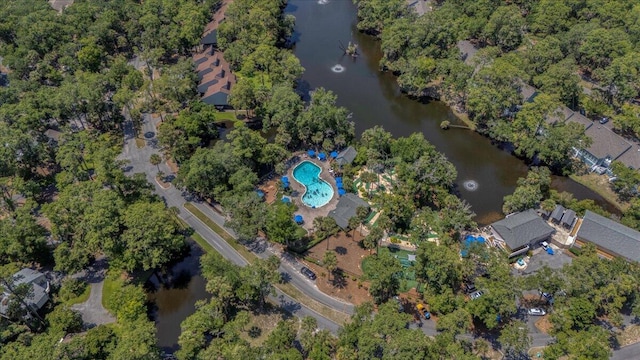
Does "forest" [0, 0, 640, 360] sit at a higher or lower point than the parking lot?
higher

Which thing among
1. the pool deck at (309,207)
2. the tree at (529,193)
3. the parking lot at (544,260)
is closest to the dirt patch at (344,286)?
the pool deck at (309,207)

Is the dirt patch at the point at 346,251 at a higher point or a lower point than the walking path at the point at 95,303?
higher

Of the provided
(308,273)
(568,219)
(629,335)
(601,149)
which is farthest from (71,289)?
(601,149)

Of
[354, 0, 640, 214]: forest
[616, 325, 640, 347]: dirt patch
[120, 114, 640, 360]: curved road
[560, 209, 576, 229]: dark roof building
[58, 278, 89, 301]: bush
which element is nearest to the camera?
[616, 325, 640, 347]: dirt patch

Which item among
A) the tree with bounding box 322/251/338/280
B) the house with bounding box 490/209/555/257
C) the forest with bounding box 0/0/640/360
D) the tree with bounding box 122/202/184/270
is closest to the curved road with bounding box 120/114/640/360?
the forest with bounding box 0/0/640/360

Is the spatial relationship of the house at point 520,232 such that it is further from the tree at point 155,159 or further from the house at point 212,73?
the house at point 212,73

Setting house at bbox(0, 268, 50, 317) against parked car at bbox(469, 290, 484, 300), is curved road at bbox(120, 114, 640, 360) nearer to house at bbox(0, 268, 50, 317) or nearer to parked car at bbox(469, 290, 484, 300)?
parked car at bbox(469, 290, 484, 300)

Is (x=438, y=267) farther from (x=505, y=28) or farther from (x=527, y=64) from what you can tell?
(x=505, y=28)
